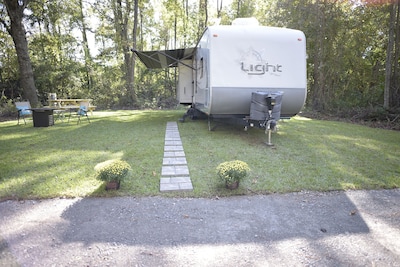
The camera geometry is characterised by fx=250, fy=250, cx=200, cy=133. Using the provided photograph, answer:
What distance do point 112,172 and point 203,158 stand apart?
207 cm

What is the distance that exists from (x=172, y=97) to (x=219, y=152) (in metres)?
13.5

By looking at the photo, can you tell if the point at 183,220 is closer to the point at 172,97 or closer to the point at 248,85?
the point at 248,85

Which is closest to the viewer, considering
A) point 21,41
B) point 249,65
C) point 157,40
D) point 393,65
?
point 249,65

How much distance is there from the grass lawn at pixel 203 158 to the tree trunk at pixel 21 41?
4.56 metres

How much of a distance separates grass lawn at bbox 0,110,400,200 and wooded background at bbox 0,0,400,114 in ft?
18.3

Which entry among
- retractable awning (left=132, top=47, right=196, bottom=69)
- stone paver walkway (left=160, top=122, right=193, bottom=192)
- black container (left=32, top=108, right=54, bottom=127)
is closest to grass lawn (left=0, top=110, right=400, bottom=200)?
stone paver walkway (left=160, top=122, right=193, bottom=192)

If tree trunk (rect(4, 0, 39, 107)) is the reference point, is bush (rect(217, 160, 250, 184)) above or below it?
below

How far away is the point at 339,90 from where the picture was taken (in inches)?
588

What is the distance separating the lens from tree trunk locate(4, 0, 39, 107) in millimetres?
10922

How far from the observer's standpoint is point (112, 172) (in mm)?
3299

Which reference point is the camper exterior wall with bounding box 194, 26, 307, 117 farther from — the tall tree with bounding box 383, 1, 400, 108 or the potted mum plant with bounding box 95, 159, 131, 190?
the tall tree with bounding box 383, 1, 400, 108

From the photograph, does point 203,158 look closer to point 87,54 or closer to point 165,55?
point 165,55

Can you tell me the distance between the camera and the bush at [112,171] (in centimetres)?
330

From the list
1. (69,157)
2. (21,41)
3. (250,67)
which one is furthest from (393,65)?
(21,41)
